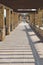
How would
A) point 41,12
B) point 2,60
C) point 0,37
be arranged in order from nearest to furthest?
point 2,60
point 0,37
point 41,12

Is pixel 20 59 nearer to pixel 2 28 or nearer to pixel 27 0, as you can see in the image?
pixel 27 0

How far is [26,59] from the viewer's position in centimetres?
1156

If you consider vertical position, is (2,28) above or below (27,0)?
below

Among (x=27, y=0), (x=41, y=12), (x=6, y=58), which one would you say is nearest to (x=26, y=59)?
(x=6, y=58)

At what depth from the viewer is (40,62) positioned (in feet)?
35.5

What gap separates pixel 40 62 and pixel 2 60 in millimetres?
2072

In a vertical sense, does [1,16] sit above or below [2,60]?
above

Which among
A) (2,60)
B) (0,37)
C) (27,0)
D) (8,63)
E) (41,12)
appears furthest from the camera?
(41,12)

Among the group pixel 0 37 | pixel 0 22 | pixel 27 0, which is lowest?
pixel 0 37

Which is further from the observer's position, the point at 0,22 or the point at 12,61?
the point at 0,22

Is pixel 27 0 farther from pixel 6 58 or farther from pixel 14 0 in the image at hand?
pixel 6 58

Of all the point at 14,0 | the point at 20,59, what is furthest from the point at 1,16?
the point at 20,59

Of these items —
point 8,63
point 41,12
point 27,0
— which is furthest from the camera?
point 41,12

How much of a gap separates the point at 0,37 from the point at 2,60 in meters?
9.40
